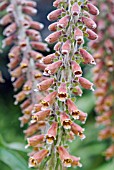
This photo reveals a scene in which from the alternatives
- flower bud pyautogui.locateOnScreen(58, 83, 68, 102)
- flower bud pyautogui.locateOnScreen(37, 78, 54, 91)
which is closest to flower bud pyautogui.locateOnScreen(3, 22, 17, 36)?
flower bud pyautogui.locateOnScreen(37, 78, 54, 91)

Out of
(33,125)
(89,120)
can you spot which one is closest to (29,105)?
(33,125)

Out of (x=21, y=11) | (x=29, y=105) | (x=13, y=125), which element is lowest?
(x=29, y=105)

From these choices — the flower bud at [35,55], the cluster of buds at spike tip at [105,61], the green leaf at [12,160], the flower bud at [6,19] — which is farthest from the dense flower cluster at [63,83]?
the cluster of buds at spike tip at [105,61]

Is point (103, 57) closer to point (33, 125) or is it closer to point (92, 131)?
point (33, 125)

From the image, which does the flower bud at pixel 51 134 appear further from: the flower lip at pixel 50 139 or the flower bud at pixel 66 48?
the flower bud at pixel 66 48

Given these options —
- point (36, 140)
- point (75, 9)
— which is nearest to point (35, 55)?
point (36, 140)

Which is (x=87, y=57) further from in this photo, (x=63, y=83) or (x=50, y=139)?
(x=50, y=139)
